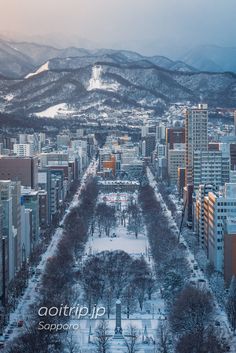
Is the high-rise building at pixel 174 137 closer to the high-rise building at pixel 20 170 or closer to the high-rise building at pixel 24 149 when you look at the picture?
the high-rise building at pixel 24 149

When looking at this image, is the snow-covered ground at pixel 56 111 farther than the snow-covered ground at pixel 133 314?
Yes

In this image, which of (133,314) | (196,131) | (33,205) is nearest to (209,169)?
(196,131)

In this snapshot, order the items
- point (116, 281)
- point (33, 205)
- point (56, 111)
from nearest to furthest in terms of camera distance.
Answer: point (116, 281) → point (33, 205) → point (56, 111)

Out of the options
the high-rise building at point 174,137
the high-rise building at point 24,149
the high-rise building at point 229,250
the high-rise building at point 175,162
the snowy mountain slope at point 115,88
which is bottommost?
the high-rise building at point 229,250

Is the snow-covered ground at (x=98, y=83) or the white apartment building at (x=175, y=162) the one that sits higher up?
the snow-covered ground at (x=98, y=83)

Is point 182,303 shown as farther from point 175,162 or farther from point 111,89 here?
point 111,89

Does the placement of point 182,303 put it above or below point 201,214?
below

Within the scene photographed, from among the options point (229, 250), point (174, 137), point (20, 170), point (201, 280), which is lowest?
point (201, 280)

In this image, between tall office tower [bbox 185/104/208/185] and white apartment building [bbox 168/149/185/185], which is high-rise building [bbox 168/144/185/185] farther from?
tall office tower [bbox 185/104/208/185]

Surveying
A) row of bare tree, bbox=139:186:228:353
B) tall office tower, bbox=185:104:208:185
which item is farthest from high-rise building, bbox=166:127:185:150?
row of bare tree, bbox=139:186:228:353

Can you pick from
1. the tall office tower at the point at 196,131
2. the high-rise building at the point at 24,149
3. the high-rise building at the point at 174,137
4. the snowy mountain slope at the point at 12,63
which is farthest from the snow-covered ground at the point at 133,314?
the snowy mountain slope at the point at 12,63

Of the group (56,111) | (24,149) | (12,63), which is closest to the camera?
(24,149)
